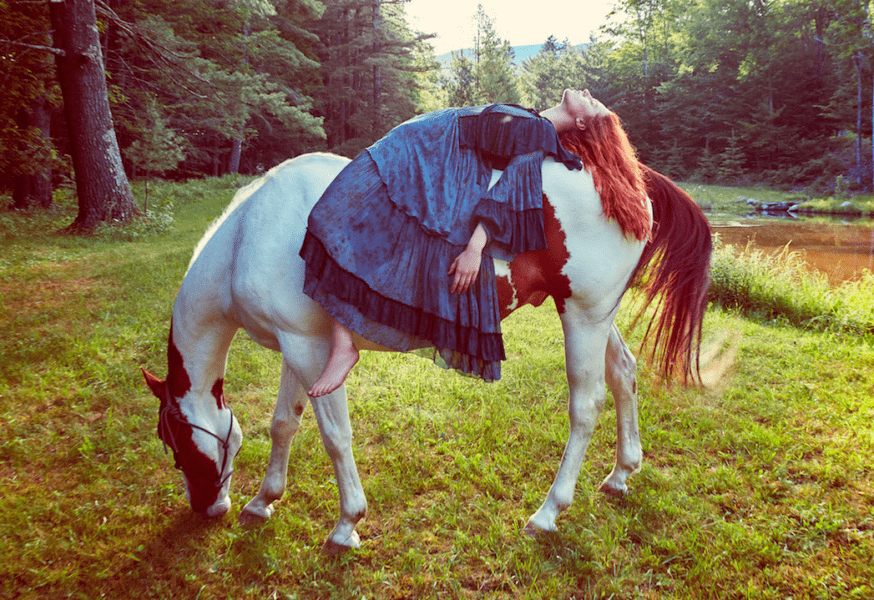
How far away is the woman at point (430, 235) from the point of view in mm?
1913

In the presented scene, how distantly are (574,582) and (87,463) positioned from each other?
2.60 metres

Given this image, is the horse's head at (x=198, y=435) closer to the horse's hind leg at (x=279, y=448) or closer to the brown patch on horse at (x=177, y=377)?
the brown patch on horse at (x=177, y=377)

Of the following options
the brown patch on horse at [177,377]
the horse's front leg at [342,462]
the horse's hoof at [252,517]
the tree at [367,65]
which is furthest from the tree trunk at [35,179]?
the tree at [367,65]

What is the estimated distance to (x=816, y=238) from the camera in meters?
11.3

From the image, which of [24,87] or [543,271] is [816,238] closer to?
[543,271]

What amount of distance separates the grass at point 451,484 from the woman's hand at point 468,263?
120 cm

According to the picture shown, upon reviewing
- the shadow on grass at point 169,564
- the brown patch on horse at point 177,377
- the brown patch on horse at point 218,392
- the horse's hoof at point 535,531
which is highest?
the brown patch on horse at point 177,377

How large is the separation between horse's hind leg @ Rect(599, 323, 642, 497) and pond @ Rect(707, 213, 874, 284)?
21.9 feet

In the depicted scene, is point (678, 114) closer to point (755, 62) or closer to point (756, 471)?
point (755, 62)

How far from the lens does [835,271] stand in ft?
26.1

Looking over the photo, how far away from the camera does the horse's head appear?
2180 mm

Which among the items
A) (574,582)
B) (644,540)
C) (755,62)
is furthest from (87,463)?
(755,62)

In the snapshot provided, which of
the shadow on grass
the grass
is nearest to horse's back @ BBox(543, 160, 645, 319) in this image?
the grass

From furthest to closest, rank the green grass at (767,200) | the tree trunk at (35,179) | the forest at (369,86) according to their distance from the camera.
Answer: the green grass at (767,200)
the tree trunk at (35,179)
the forest at (369,86)
